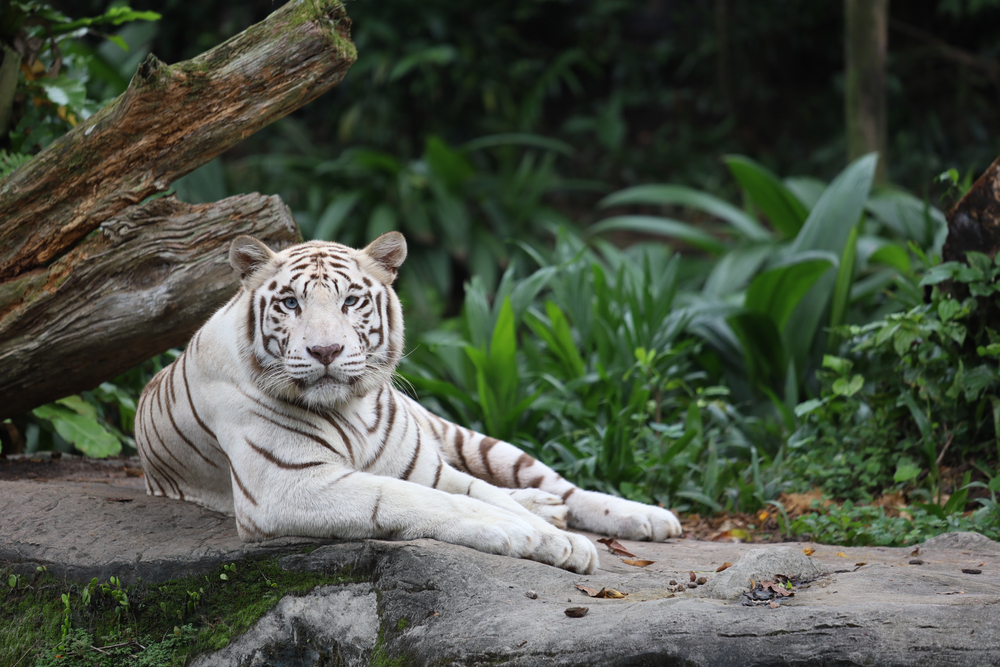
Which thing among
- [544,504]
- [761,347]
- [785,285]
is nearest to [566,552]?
[544,504]

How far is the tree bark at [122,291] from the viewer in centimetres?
341

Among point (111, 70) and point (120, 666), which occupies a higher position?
point (111, 70)

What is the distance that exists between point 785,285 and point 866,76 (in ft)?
Result: 8.55

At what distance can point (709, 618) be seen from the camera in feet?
6.74

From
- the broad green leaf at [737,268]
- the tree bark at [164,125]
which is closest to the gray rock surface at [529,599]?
the tree bark at [164,125]

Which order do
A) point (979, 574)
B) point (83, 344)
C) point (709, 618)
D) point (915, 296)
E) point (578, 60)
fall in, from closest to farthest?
point (709, 618) → point (979, 574) → point (83, 344) → point (915, 296) → point (578, 60)

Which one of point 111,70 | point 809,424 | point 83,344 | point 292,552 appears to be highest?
point 111,70

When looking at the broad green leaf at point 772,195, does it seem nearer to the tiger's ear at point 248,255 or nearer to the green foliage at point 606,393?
the green foliage at point 606,393

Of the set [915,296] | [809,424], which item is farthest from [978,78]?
[809,424]

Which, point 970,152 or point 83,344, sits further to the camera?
point 970,152

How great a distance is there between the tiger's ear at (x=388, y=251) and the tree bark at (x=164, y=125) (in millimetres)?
848

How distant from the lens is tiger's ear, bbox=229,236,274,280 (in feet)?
9.16

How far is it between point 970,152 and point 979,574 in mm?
8110

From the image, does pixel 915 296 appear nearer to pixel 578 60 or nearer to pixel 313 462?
pixel 313 462
